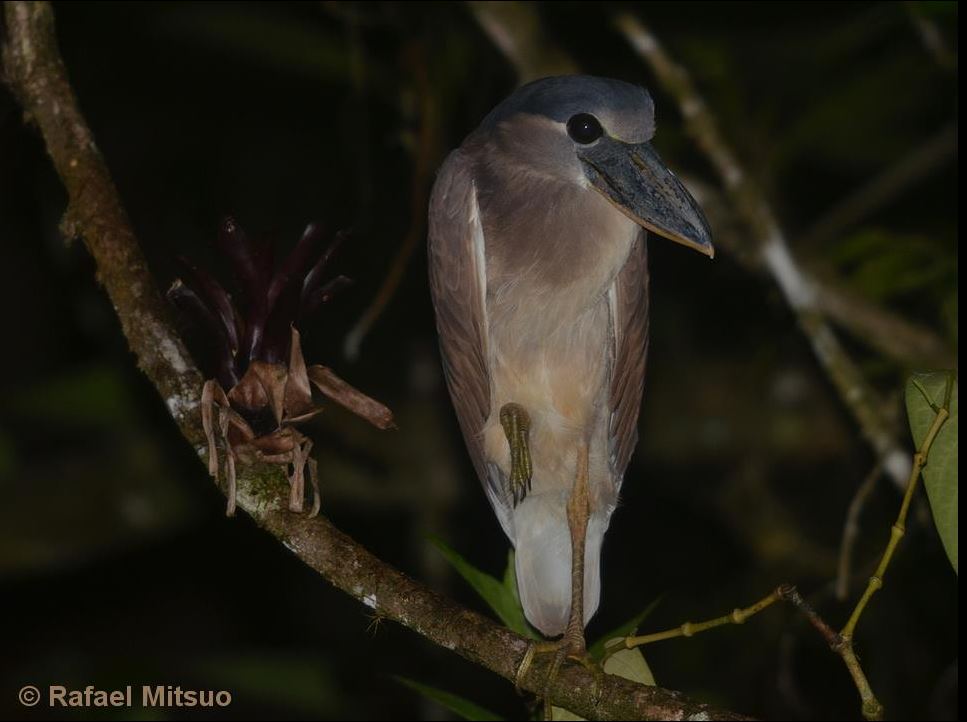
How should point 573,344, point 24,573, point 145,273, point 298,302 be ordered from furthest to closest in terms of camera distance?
point 24,573 < point 573,344 < point 145,273 < point 298,302

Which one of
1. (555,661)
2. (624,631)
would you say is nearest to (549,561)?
(624,631)

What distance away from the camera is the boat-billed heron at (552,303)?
1878 mm

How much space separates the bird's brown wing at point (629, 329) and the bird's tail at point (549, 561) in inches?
6.6

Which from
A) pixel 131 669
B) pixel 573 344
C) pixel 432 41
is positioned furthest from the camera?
pixel 432 41

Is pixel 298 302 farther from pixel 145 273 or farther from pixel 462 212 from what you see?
pixel 462 212

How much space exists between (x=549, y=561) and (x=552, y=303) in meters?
0.54

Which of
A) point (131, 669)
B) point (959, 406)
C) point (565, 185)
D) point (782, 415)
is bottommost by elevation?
point (782, 415)

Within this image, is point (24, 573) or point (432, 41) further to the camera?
point (24, 573)

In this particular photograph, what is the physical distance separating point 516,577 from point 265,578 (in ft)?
8.29

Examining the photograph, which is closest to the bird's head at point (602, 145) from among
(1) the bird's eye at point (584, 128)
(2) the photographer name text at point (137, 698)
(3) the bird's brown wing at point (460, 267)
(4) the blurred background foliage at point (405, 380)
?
(1) the bird's eye at point (584, 128)

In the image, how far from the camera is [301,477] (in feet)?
5.59

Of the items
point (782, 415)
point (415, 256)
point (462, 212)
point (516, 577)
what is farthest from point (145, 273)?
point (782, 415)

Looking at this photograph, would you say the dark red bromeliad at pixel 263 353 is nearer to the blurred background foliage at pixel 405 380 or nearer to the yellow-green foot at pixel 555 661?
the yellow-green foot at pixel 555 661

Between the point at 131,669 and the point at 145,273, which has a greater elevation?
the point at 145,273
